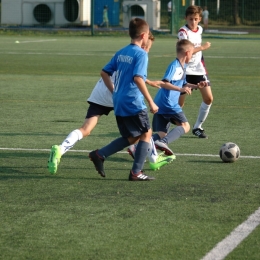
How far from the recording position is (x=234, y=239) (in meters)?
5.47

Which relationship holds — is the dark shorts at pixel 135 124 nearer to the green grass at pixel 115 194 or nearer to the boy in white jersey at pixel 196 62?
the green grass at pixel 115 194

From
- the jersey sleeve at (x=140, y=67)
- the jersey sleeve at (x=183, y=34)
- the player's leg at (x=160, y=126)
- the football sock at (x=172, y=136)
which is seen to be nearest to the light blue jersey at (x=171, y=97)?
the player's leg at (x=160, y=126)

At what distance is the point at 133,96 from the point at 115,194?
3.32ft

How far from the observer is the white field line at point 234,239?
5.11 m

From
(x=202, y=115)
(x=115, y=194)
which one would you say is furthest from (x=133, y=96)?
(x=202, y=115)

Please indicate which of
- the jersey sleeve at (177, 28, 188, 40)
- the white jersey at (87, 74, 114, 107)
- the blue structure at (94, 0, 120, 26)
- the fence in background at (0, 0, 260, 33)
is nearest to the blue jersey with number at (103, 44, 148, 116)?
the white jersey at (87, 74, 114, 107)

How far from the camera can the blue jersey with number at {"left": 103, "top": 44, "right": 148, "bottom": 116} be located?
7.20m

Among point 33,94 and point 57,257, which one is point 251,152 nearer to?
point 57,257

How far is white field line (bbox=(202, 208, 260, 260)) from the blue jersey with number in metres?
1.75

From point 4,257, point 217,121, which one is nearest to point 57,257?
point 4,257

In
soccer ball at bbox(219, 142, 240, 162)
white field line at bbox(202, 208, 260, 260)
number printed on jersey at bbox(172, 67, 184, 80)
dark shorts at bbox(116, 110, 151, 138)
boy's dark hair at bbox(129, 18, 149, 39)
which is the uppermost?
boy's dark hair at bbox(129, 18, 149, 39)

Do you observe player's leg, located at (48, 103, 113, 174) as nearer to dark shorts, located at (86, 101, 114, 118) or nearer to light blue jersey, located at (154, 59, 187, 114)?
dark shorts, located at (86, 101, 114, 118)

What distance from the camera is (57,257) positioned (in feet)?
16.7

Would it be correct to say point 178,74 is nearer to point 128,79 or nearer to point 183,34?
point 128,79
